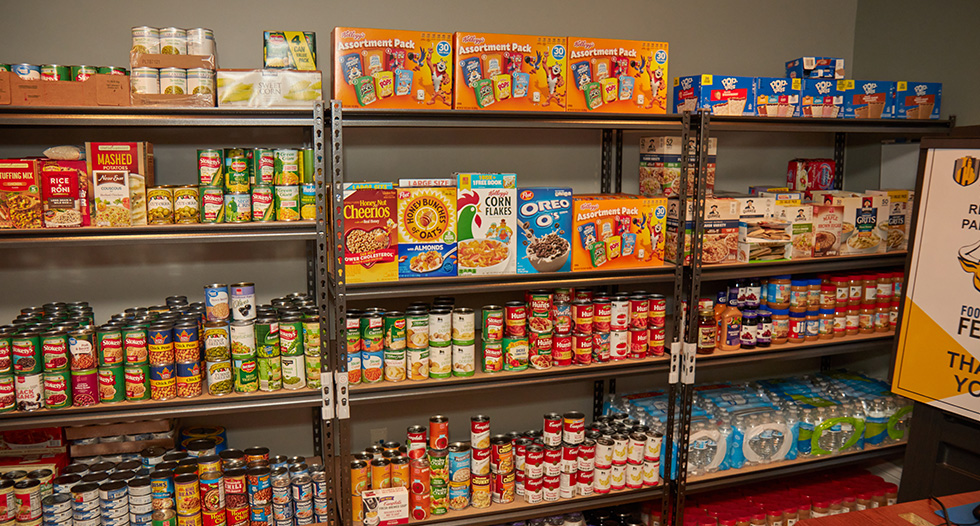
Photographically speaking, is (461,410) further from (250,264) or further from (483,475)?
(250,264)

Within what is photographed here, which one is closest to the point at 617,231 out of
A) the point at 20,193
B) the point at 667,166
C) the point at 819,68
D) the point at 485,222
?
the point at 667,166

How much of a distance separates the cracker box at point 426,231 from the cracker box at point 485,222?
0.11 ft

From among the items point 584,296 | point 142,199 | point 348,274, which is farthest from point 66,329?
point 584,296

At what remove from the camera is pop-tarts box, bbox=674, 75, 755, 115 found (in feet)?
9.45

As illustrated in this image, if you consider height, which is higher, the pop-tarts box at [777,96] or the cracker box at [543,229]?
the pop-tarts box at [777,96]

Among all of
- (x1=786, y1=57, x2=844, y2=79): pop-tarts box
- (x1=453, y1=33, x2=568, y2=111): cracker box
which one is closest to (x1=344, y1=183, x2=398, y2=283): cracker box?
(x1=453, y1=33, x2=568, y2=111): cracker box

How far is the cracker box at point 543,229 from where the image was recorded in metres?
2.63

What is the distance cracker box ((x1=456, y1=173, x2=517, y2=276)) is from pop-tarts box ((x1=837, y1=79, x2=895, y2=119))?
67.7 inches

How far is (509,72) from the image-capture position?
2588 millimetres

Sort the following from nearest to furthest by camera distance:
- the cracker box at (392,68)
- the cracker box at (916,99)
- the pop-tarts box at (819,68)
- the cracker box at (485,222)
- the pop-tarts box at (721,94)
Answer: the cracker box at (392,68)
the cracker box at (485,222)
the pop-tarts box at (721,94)
the pop-tarts box at (819,68)
the cracker box at (916,99)

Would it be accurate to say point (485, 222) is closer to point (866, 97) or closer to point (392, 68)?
point (392, 68)

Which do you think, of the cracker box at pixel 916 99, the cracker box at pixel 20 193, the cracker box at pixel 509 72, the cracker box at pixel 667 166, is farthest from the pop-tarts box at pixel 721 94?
the cracker box at pixel 20 193

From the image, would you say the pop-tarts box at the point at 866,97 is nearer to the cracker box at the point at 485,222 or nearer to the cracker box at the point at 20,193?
the cracker box at the point at 485,222

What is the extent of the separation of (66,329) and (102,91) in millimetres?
836
